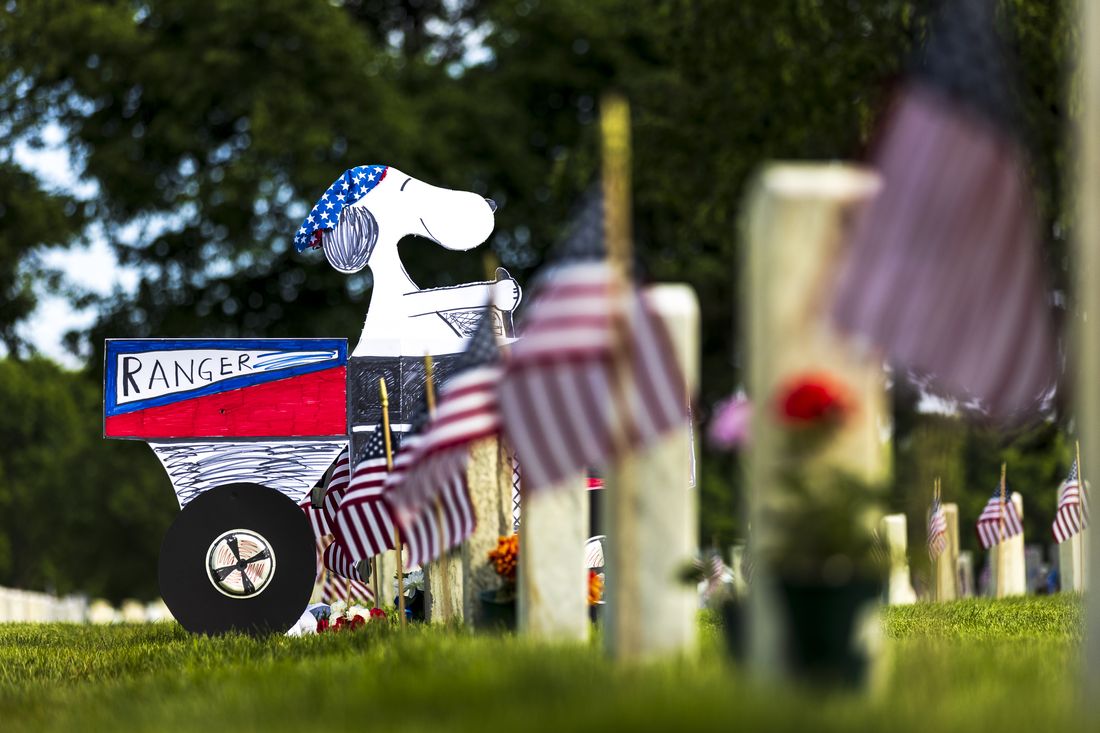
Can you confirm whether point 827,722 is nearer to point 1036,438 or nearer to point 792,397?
point 792,397

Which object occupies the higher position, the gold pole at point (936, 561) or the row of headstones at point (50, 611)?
the gold pole at point (936, 561)

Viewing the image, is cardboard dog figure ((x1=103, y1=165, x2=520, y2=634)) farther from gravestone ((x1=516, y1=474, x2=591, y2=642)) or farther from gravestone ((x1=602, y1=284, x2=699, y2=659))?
gravestone ((x1=602, y1=284, x2=699, y2=659))

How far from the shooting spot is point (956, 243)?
25.6ft

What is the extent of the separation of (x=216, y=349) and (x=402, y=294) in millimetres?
1932

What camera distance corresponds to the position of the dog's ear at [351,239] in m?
17.9

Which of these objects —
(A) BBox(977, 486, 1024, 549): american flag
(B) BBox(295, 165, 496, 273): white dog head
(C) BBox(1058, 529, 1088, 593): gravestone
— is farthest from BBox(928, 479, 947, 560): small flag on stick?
(B) BBox(295, 165, 496, 273): white dog head

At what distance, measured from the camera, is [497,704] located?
7.42 m

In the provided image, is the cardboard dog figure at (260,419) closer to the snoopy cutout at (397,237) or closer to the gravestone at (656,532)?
the snoopy cutout at (397,237)

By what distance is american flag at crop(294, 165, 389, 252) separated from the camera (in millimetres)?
18172

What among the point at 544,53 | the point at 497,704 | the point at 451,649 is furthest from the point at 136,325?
the point at 497,704

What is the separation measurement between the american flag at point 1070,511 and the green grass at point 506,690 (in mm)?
8536

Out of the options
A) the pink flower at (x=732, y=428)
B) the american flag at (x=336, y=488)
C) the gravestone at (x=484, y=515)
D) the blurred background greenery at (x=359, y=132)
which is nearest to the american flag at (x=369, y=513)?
the gravestone at (x=484, y=515)

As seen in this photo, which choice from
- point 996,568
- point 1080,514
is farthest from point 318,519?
point 996,568

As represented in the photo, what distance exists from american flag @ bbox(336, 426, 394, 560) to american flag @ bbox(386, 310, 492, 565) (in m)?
1.62
